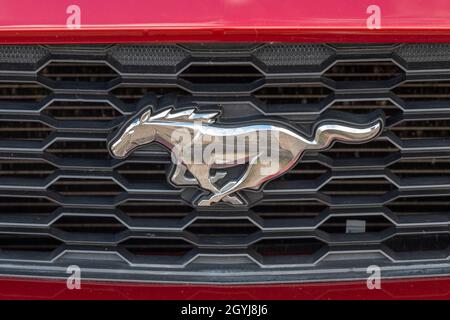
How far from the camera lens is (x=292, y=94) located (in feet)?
6.29

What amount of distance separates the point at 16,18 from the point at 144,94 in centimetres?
40

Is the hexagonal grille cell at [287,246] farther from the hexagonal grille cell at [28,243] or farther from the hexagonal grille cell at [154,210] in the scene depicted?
the hexagonal grille cell at [28,243]

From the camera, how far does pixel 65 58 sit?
1.85 meters

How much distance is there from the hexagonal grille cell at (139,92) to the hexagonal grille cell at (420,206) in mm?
739

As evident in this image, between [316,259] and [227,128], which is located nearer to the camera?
[227,128]

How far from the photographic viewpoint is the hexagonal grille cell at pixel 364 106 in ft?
6.26

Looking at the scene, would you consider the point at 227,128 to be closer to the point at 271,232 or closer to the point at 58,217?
the point at 271,232

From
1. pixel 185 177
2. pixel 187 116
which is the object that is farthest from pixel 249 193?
pixel 187 116

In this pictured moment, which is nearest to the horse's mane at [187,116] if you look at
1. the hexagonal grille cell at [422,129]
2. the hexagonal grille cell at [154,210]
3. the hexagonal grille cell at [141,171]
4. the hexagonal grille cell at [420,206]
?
the hexagonal grille cell at [141,171]

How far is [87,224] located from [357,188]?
842mm

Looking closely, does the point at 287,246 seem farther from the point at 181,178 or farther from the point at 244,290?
the point at 181,178

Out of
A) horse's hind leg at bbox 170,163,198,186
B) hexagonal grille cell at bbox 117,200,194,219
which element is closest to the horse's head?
horse's hind leg at bbox 170,163,198,186

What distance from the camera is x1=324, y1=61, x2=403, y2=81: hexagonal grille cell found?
6.23 feet

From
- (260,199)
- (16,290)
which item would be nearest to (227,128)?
(260,199)
